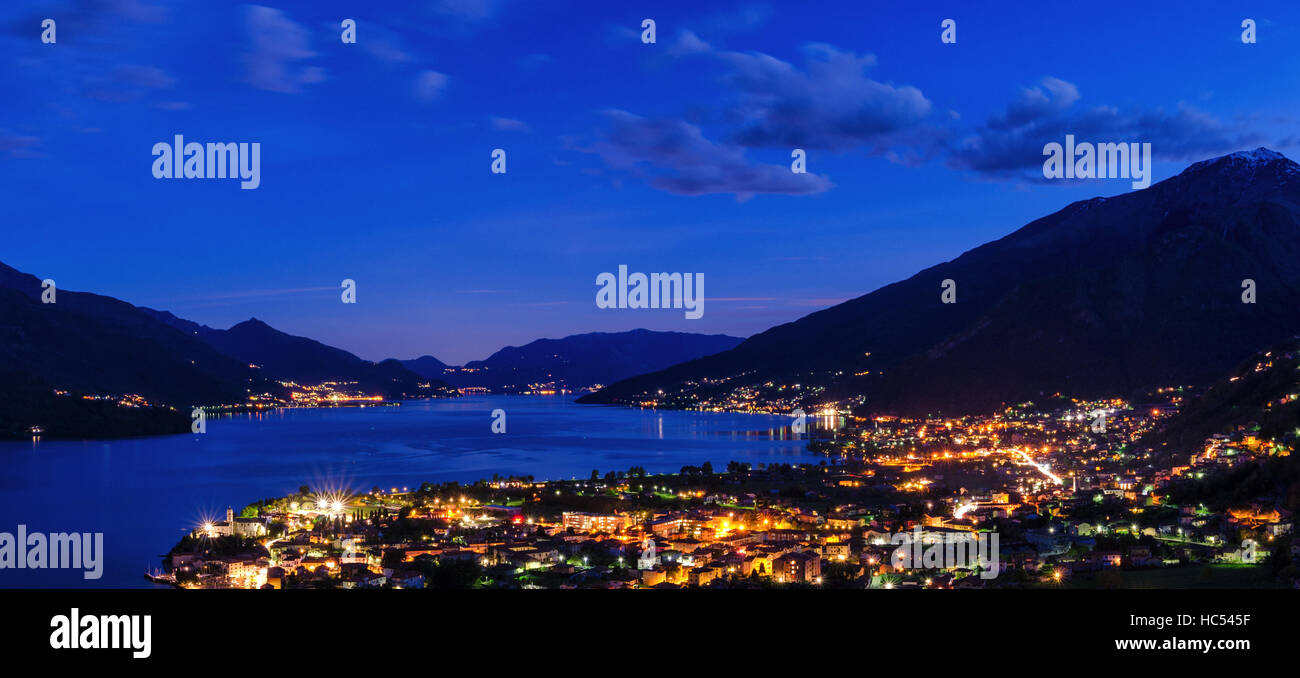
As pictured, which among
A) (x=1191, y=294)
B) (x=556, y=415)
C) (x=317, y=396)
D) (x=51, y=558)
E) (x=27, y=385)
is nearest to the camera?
(x=51, y=558)

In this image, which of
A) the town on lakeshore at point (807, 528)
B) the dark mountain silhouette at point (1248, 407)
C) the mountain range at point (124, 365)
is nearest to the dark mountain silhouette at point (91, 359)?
the mountain range at point (124, 365)

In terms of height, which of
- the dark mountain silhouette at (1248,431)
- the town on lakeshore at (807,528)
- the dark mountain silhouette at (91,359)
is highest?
the dark mountain silhouette at (91,359)

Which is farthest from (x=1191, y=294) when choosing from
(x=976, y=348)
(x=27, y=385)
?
(x=27, y=385)

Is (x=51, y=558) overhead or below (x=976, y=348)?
below

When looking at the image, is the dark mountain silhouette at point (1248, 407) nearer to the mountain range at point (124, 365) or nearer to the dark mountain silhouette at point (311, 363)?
the mountain range at point (124, 365)

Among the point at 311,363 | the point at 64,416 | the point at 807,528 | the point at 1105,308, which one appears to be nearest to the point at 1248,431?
the point at 807,528

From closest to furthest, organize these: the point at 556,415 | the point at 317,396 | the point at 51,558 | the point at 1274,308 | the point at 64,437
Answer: the point at 51,558 → the point at 1274,308 → the point at 64,437 → the point at 556,415 → the point at 317,396
